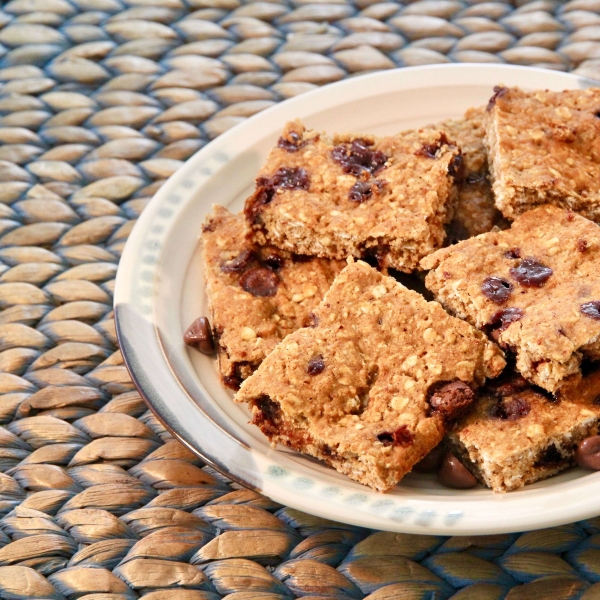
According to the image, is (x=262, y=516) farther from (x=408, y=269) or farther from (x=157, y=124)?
(x=157, y=124)

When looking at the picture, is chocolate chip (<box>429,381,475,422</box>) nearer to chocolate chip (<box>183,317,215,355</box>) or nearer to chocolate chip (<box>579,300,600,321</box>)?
chocolate chip (<box>579,300,600,321</box>)

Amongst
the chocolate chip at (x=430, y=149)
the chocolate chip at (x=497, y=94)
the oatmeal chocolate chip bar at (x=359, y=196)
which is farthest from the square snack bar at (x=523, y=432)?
the chocolate chip at (x=497, y=94)

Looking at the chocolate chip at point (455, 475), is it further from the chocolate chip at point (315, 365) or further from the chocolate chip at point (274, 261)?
the chocolate chip at point (274, 261)

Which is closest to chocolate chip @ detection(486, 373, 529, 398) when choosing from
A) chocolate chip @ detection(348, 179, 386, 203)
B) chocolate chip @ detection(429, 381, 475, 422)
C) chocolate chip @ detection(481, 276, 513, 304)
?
chocolate chip @ detection(429, 381, 475, 422)

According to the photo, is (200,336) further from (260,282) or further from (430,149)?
(430,149)

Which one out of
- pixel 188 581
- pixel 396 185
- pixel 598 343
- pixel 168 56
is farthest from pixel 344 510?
pixel 168 56

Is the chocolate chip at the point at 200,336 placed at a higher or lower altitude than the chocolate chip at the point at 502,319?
lower

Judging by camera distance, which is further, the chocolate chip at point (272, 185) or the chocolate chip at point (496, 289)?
the chocolate chip at point (272, 185)
